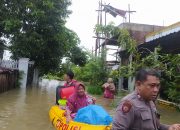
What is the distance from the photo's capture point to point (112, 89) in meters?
16.2

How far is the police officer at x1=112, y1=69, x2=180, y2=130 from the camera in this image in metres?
3.22

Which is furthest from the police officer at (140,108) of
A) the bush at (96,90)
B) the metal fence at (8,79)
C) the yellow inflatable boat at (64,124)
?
the bush at (96,90)

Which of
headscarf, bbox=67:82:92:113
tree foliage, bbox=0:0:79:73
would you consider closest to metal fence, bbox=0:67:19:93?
tree foliage, bbox=0:0:79:73

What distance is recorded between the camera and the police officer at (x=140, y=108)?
3.22 metres

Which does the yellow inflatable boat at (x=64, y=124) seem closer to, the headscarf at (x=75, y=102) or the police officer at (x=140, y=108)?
the headscarf at (x=75, y=102)

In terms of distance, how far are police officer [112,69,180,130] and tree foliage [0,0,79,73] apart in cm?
1927

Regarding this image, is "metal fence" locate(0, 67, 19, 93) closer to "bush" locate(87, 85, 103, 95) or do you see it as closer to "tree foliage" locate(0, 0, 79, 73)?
"tree foliage" locate(0, 0, 79, 73)

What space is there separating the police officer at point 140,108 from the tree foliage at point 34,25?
1927cm

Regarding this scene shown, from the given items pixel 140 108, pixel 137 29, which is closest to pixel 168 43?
pixel 137 29

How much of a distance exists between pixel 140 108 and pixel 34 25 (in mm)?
21424

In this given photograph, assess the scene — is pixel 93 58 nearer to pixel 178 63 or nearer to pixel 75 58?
pixel 178 63

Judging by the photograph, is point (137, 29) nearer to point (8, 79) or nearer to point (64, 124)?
point (8, 79)

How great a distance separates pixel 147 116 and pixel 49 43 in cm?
2240

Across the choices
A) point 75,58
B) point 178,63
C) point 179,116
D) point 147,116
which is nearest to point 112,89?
point 179,116
